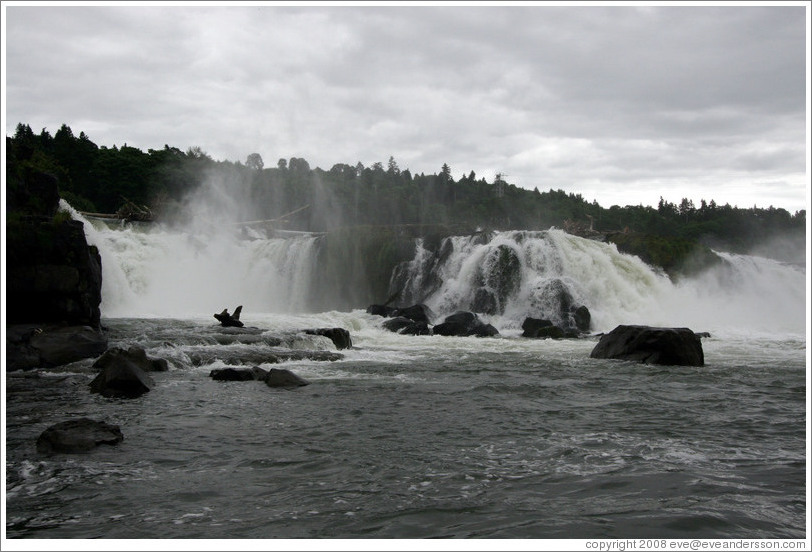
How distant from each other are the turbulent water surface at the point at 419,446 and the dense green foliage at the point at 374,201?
24220 millimetres

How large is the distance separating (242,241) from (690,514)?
1559 inches

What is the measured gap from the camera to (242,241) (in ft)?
144

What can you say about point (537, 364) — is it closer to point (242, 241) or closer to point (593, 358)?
point (593, 358)

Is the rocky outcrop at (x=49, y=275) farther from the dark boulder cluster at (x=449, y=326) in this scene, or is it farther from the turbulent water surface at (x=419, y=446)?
the dark boulder cluster at (x=449, y=326)

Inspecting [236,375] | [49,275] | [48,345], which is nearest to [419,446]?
[236,375]

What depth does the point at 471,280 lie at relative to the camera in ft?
120

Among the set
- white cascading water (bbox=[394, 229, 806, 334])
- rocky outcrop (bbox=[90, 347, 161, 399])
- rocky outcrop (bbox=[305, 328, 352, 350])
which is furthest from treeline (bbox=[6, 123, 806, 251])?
rocky outcrop (bbox=[90, 347, 161, 399])

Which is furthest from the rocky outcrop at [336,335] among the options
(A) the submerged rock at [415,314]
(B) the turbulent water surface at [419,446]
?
(A) the submerged rock at [415,314]

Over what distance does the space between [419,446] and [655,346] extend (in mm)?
12105

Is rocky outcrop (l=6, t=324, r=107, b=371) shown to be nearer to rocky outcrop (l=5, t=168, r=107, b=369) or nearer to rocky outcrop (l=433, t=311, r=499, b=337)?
rocky outcrop (l=5, t=168, r=107, b=369)

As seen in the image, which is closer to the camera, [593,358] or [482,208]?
[593,358]

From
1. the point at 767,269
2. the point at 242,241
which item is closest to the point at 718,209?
the point at 767,269

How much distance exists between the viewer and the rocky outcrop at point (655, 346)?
19.4 m

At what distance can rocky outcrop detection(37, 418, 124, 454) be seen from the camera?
9625 mm
